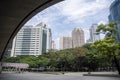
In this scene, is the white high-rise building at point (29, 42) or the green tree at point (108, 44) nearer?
the green tree at point (108, 44)

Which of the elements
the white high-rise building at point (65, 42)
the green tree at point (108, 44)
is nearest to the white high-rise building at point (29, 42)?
the white high-rise building at point (65, 42)

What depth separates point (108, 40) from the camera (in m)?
18.7

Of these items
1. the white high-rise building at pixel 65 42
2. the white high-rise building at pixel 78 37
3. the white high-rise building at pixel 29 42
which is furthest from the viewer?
the white high-rise building at pixel 65 42

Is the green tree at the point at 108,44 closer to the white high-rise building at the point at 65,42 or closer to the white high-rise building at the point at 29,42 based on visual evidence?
the white high-rise building at the point at 29,42

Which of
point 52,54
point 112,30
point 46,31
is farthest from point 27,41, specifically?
point 112,30

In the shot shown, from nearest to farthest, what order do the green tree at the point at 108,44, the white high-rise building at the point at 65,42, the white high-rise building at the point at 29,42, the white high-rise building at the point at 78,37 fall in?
the green tree at the point at 108,44
the white high-rise building at the point at 29,42
the white high-rise building at the point at 78,37
the white high-rise building at the point at 65,42

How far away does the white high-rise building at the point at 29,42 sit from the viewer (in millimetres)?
93375

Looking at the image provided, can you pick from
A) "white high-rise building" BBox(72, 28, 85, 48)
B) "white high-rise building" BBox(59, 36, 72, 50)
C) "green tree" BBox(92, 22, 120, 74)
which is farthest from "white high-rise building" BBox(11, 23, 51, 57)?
"green tree" BBox(92, 22, 120, 74)

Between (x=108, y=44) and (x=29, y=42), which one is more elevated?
(x=29, y=42)

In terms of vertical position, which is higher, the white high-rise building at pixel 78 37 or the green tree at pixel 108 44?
the white high-rise building at pixel 78 37

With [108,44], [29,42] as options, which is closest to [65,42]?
[29,42]

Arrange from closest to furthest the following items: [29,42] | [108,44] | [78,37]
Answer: [108,44] < [29,42] < [78,37]

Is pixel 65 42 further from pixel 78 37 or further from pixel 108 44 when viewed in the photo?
pixel 108 44

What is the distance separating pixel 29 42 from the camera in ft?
315
